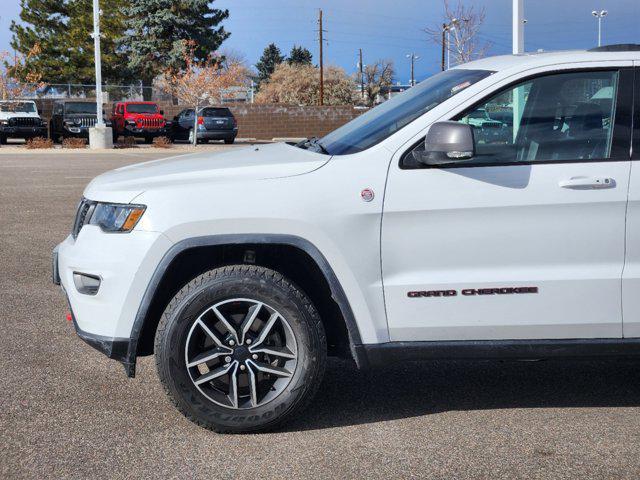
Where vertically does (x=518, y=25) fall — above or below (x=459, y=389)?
above

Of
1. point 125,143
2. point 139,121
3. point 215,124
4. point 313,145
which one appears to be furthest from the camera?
point 139,121

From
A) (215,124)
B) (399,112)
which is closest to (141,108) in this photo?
(215,124)

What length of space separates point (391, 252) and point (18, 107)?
34.7m

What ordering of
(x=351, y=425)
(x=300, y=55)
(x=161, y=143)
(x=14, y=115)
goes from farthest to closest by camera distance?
(x=300, y=55), (x=14, y=115), (x=161, y=143), (x=351, y=425)

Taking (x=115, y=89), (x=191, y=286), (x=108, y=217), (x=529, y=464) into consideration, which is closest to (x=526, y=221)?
(x=529, y=464)

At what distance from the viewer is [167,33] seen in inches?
2190

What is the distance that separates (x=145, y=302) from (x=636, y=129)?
100 inches

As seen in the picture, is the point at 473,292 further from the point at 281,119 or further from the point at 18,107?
the point at 281,119

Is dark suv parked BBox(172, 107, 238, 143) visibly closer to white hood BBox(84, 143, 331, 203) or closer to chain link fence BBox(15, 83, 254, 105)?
chain link fence BBox(15, 83, 254, 105)

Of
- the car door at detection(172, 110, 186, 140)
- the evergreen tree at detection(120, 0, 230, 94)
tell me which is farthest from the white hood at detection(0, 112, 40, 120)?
the evergreen tree at detection(120, 0, 230, 94)

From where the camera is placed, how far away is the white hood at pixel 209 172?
4.32 m

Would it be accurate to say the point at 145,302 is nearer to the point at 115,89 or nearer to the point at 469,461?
the point at 469,461

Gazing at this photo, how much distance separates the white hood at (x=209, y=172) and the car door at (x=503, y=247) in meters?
0.49

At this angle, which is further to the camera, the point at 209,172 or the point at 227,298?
the point at 209,172
